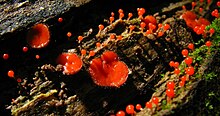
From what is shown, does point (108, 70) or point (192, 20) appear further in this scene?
point (192, 20)

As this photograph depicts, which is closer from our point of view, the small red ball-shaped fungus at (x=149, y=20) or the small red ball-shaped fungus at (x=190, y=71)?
the small red ball-shaped fungus at (x=190, y=71)

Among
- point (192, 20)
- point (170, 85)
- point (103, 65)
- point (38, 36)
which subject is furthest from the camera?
point (192, 20)

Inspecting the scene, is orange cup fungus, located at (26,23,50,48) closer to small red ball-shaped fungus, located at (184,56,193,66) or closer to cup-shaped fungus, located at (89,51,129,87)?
cup-shaped fungus, located at (89,51,129,87)

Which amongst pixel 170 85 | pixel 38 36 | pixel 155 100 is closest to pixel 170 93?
pixel 170 85

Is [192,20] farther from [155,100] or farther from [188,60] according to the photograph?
[155,100]

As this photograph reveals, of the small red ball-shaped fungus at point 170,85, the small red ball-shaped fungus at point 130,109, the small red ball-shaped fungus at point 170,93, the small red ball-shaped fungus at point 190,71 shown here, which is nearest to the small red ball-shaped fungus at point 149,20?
the small red ball-shaped fungus at point 190,71

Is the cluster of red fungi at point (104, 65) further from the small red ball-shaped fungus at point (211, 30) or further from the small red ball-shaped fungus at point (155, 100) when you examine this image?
the small red ball-shaped fungus at point (211, 30)

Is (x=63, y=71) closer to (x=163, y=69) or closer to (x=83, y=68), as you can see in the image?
(x=83, y=68)
